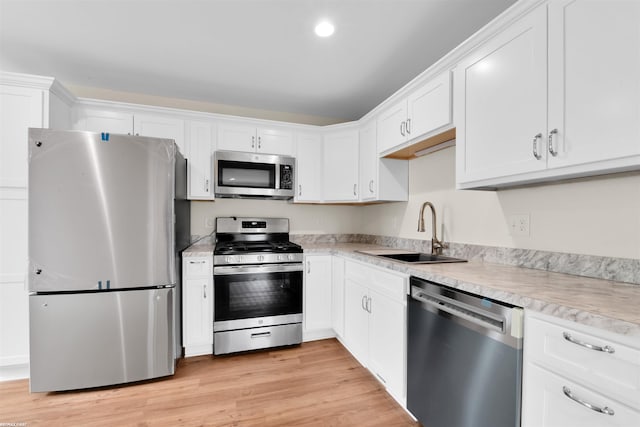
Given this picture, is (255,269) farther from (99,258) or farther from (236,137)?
(236,137)

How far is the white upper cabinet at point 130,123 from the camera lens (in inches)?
100

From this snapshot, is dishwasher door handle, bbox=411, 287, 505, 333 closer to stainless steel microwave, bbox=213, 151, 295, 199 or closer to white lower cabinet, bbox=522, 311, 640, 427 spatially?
white lower cabinet, bbox=522, 311, 640, 427

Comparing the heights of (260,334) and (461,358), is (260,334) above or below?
below

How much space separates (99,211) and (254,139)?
4.94 feet

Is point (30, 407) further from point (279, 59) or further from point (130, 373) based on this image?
point (279, 59)

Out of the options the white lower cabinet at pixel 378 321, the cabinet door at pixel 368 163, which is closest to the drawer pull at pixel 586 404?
the white lower cabinet at pixel 378 321

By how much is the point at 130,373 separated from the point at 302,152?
2436 mm

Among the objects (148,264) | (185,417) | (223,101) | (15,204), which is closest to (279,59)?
(223,101)

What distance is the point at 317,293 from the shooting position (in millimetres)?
2836

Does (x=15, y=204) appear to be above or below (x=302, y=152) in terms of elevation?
below

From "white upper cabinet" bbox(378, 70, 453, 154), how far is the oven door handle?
4.49ft

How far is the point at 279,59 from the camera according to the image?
2309mm

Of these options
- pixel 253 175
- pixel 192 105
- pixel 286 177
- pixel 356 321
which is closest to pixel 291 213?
pixel 286 177

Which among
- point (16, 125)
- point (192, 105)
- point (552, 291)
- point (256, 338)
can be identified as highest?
point (192, 105)
